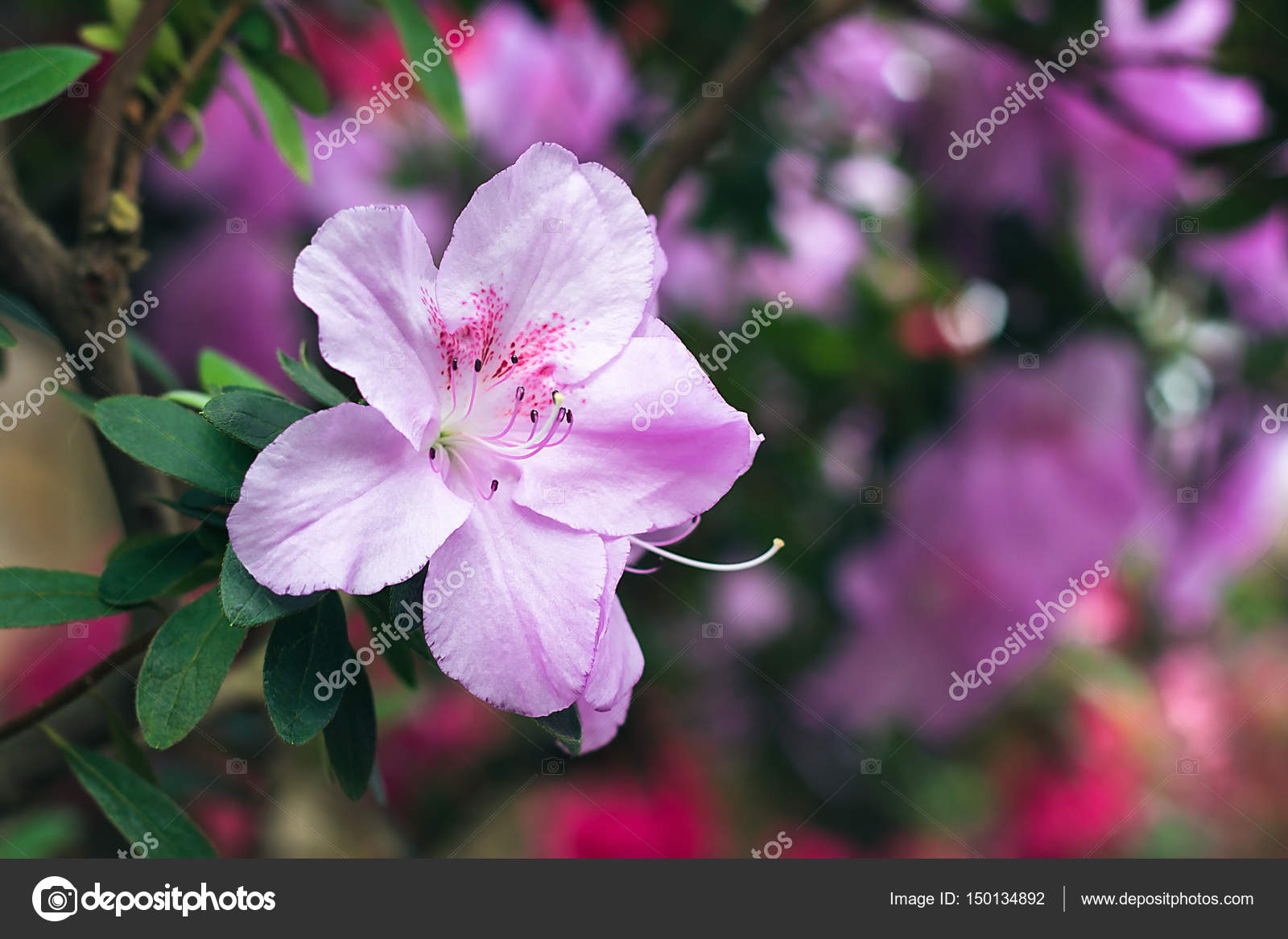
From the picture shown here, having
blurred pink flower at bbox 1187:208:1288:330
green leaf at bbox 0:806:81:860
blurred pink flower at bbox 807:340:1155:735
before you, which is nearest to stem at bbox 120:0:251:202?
green leaf at bbox 0:806:81:860

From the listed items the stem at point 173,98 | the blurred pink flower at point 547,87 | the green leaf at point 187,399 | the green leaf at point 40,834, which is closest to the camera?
the green leaf at point 187,399

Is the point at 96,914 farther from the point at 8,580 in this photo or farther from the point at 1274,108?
the point at 1274,108

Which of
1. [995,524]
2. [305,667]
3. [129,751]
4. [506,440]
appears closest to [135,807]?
[129,751]

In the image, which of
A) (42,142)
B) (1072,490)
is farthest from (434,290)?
(1072,490)

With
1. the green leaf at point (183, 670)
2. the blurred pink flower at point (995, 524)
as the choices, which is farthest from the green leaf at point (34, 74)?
the blurred pink flower at point (995, 524)

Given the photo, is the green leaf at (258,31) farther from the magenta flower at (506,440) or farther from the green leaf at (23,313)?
the magenta flower at (506,440)

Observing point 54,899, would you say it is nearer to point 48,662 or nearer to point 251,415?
point 251,415

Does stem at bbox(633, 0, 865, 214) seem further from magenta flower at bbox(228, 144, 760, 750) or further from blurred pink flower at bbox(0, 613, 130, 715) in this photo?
blurred pink flower at bbox(0, 613, 130, 715)
